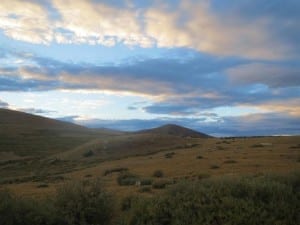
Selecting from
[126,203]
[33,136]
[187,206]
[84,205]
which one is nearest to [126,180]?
[126,203]

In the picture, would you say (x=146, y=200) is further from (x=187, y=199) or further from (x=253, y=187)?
(x=253, y=187)

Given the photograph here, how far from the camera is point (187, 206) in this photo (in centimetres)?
1266

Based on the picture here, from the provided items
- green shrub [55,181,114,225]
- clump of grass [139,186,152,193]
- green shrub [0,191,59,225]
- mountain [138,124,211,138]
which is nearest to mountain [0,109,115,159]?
mountain [138,124,211,138]

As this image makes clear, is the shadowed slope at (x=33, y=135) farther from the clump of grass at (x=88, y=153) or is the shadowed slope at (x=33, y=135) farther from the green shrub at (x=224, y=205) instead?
the green shrub at (x=224, y=205)

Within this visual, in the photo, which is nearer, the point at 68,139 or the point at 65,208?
the point at 65,208

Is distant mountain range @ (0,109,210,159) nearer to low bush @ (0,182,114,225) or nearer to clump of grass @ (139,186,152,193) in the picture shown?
clump of grass @ (139,186,152,193)

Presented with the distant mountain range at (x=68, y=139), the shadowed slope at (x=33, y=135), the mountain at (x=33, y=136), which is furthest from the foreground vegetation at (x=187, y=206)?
the shadowed slope at (x=33, y=135)

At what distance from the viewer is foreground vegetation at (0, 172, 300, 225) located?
473 inches

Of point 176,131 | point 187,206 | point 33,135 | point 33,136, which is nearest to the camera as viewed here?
point 187,206

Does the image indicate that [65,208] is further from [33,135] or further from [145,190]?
[33,135]

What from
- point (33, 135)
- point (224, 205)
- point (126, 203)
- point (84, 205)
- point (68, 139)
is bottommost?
point (126, 203)

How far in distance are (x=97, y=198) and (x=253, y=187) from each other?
4.94 m

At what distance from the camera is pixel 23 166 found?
57500mm

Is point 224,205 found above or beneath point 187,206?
above
